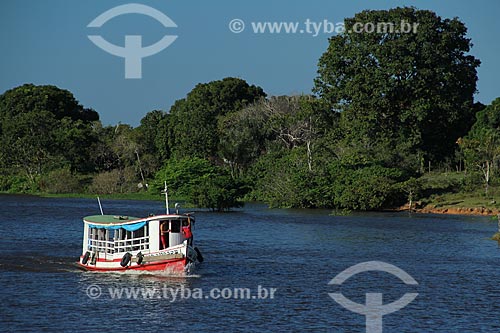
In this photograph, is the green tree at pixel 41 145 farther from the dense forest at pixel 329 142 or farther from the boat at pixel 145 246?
the boat at pixel 145 246

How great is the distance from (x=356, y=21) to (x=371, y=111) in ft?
29.0

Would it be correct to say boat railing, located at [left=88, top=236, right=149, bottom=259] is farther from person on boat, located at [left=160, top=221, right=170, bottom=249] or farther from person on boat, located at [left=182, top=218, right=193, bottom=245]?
person on boat, located at [left=182, top=218, right=193, bottom=245]

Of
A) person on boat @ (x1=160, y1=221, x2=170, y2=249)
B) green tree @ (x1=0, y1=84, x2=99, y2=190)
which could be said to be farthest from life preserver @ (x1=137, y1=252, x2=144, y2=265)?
green tree @ (x1=0, y1=84, x2=99, y2=190)

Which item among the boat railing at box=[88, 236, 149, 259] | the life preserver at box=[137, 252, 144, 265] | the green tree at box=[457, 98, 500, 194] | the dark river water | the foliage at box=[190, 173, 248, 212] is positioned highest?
the green tree at box=[457, 98, 500, 194]

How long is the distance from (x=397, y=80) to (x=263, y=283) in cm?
5093

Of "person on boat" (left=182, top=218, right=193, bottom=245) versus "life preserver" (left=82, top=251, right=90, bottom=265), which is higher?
"person on boat" (left=182, top=218, right=193, bottom=245)

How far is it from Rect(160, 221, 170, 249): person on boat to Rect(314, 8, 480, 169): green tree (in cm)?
4753

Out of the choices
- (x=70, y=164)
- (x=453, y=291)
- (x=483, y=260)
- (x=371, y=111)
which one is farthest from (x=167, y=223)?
(x=70, y=164)

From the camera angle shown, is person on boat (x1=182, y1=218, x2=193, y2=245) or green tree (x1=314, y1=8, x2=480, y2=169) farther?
green tree (x1=314, y1=8, x2=480, y2=169)

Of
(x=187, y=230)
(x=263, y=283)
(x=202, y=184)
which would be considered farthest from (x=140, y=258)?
(x=202, y=184)

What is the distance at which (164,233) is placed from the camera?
35781 millimetres

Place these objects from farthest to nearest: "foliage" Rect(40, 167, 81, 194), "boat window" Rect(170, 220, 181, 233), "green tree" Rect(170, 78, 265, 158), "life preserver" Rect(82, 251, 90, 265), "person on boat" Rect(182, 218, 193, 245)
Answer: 1. "foliage" Rect(40, 167, 81, 194)
2. "green tree" Rect(170, 78, 265, 158)
3. "life preserver" Rect(82, 251, 90, 265)
4. "boat window" Rect(170, 220, 181, 233)
5. "person on boat" Rect(182, 218, 193, 245)

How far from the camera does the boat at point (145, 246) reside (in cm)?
3522

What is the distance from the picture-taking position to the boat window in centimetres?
3588
